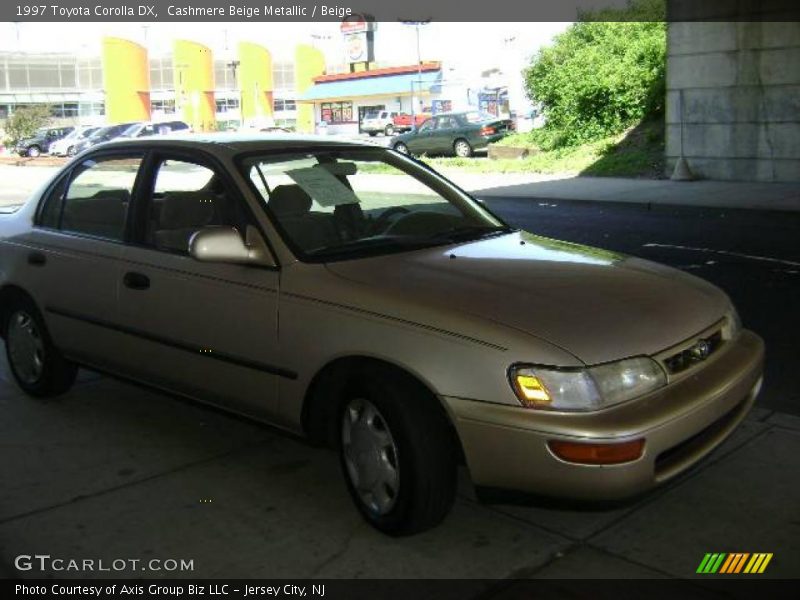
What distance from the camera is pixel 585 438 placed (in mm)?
2916

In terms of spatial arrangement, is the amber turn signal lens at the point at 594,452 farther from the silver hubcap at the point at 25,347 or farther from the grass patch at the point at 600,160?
the grass patch at the point at 600,160

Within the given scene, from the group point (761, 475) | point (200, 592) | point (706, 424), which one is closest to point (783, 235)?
point (761, 475)

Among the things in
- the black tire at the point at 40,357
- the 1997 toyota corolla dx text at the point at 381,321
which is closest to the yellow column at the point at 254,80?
the black tire at the point at 40,357

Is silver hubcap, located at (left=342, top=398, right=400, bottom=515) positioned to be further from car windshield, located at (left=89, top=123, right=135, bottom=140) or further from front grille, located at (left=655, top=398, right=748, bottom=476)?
car windshield, located at (left=89, top=123, right=135, bottom=140)

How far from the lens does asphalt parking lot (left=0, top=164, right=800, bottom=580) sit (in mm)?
3264

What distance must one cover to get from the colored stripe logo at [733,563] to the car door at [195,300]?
1.80 meters

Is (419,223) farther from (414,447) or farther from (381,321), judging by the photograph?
(414,447)

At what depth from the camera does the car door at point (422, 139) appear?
28.5m

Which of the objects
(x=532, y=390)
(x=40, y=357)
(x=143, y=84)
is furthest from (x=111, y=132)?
(x=143, y=84)

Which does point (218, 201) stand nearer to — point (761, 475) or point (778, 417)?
point (761, 475)

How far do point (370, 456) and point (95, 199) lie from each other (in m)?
2.44

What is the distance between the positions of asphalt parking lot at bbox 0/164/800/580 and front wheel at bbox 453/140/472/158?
907 inches
